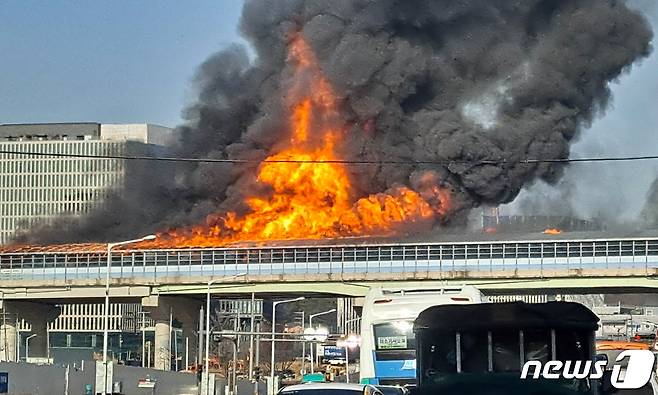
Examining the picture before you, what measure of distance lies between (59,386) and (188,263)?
128ft

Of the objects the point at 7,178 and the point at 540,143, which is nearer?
the point at 540,143

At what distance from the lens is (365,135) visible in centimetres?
11588

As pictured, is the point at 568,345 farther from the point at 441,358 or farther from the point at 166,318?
the point at 166,318

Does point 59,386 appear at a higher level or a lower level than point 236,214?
lower

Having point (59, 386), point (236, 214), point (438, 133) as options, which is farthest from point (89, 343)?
point (59, 386)

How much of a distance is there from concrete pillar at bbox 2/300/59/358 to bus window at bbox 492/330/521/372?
312 ft

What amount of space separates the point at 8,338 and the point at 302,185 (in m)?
27.2

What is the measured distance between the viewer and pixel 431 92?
380ft

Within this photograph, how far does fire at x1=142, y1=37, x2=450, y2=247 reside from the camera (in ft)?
381

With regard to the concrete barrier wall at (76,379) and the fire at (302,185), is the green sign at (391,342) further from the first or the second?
the fire at (302,185)

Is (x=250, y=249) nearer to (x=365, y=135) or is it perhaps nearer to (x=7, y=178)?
(x=365, y=135)

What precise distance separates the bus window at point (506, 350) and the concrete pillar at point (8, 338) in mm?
92257

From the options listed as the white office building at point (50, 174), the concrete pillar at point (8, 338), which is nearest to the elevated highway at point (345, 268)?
the concrete pillar at point (8, 338)

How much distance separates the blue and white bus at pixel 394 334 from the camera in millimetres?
38094
